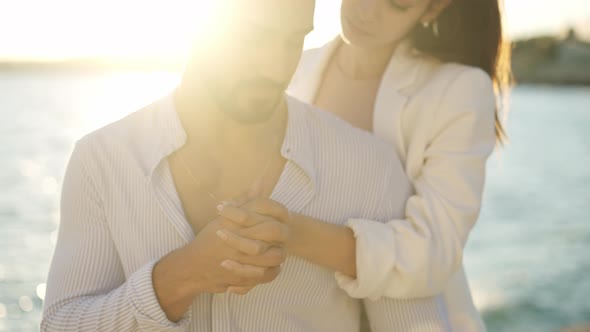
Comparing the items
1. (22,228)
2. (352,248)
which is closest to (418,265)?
(352,248)

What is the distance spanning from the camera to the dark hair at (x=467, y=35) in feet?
8.67

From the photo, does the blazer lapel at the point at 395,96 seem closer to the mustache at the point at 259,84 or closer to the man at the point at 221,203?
the man at the point at 221,203

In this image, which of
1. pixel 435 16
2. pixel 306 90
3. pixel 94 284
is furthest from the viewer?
pixel 306 90

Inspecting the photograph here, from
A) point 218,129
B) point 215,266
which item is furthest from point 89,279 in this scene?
point 218,129

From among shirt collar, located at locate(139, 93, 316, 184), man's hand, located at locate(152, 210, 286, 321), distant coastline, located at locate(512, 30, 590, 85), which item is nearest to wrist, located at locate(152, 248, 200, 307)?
man's hand, located at locate(152, 210, 286, 321)

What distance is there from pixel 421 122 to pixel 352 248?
1.77 ft

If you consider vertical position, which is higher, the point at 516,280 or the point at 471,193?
the point at 471,193

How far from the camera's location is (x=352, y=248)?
2.07 meters

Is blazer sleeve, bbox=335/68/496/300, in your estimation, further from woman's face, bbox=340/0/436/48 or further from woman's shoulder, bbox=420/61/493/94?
woman's face, bbox=340/0/436/48

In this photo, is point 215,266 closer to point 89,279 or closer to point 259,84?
point 89,279

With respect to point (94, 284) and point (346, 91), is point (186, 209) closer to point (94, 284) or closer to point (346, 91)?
point (94, 284)

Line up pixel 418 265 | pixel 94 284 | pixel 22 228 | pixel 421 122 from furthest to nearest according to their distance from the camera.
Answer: pixel 22 228 → pixel 421 122 → pixel 418 265 → pixel 94 284

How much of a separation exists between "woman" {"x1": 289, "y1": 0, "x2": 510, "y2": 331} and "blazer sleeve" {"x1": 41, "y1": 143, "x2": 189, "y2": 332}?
52 cm

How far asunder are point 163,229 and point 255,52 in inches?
18.7
